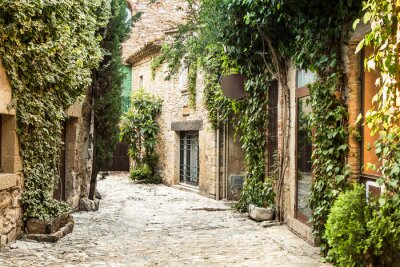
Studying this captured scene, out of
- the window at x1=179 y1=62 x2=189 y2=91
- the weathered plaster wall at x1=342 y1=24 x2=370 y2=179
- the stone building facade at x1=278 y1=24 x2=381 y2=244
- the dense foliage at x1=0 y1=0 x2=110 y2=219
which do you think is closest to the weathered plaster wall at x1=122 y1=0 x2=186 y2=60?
the window at x1=179 y1=62 x2=189 y2=91

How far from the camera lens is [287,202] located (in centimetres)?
771

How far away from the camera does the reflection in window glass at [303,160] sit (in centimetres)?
683

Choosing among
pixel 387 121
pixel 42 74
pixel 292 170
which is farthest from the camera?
pixel 292 170

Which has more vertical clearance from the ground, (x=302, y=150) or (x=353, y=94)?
(x=353, y=94)

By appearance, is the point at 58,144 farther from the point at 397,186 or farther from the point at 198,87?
the point at 198,87

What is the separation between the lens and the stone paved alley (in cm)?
548

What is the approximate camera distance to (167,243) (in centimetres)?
656

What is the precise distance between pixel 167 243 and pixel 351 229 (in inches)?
115

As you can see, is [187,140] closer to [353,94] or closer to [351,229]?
[353,94]

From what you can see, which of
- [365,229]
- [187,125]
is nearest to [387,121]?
[365,229]

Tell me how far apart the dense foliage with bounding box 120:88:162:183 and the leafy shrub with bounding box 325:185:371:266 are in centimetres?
1158

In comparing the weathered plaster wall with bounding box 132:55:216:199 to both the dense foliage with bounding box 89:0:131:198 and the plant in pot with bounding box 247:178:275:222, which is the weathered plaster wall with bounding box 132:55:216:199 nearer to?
the dense foliage with bounding box 89:0:131:198

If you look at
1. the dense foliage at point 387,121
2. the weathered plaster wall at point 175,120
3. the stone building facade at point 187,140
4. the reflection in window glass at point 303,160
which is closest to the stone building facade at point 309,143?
the reflection in window glass at point 303,160

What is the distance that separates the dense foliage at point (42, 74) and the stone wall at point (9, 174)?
0.40 feet
